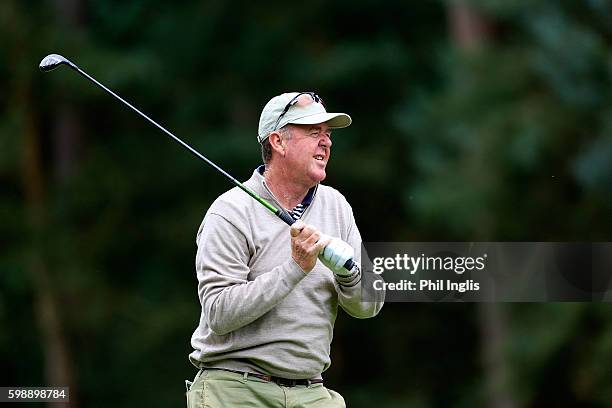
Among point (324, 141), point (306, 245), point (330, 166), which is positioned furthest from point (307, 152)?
point (330, 166)

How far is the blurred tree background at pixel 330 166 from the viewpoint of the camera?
14234mm

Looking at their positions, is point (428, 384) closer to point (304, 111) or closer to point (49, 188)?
point (49, 188)

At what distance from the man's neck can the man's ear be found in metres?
0.06

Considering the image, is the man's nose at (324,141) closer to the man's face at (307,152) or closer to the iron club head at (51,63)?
the man's face at (307,152)

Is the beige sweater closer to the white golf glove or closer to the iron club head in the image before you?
the white golf glove

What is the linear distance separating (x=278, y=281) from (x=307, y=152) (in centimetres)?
50

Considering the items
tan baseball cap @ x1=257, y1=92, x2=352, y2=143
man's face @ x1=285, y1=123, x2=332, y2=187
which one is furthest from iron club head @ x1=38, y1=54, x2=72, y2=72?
man's face @ x1=285, y1=123, x2=332, y2=187

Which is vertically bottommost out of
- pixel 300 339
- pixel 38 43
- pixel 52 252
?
pixel 300 339

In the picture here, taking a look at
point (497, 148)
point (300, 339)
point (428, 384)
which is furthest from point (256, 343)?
point (428, 384)

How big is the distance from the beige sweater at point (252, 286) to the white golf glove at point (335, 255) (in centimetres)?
13

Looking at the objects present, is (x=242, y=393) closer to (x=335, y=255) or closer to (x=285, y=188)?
(x=335, y=255)

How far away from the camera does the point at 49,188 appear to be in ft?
54.0

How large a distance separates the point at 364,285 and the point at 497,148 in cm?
1050

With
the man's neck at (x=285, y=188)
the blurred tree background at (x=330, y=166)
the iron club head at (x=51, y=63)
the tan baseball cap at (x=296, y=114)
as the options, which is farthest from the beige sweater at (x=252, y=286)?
the blurred tree background at (x=330, y=166)
